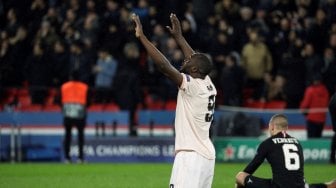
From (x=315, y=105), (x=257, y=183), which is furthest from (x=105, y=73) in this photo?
(x=257, y=183)

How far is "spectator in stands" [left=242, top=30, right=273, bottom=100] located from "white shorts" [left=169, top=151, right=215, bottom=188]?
13.0 meters

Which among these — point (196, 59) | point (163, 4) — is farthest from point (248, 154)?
point (196, 59)

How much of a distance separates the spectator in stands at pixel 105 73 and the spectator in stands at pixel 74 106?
2.03 metres

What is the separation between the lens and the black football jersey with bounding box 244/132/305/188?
36.6 feet

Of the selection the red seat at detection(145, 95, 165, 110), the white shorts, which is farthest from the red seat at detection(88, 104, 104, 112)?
the white shorts

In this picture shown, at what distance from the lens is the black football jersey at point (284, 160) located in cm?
1114

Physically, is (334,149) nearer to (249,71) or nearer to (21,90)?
(249,71)

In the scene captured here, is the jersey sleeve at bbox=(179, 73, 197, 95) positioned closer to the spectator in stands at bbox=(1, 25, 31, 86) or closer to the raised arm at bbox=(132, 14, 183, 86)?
the raised arm at bbox=(132, 14, 183, 86)

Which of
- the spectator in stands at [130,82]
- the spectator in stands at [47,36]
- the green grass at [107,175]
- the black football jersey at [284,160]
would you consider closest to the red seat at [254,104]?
the green grass at [107,175]

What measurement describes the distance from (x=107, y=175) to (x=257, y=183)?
6.82 meters

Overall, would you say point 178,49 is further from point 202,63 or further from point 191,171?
point 191,171

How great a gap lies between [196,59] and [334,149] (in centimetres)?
1122

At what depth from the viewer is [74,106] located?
2178 cm

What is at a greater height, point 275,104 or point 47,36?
point 47,36
